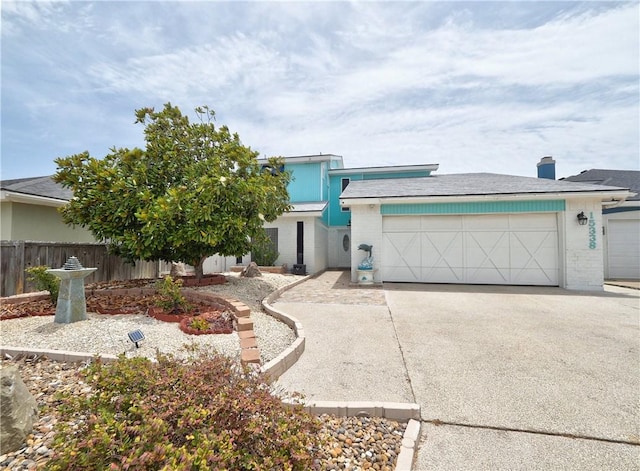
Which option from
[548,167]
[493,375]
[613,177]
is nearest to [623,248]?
[613,177]

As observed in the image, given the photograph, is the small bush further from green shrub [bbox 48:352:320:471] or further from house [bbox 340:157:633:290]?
house [bbox 340:157:633:290]

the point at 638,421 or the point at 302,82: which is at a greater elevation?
the point at 302,82

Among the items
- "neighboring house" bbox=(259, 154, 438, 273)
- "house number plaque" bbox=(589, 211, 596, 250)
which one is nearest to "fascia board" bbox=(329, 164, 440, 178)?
"neighboring house" bbox=(259, 154, 438, 273)

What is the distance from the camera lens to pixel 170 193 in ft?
19.8

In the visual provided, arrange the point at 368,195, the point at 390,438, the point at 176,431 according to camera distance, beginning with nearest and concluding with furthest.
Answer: the point at 176,431
the point at 390,438
the point at 368,195

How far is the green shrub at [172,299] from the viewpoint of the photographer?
5079 mm

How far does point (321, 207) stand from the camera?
14164 millimetres

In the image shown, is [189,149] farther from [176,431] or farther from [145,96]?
[176,431]

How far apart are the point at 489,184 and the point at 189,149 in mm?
10450

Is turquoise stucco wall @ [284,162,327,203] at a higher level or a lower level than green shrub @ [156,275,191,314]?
higher

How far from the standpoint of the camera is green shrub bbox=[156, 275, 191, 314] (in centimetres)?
508

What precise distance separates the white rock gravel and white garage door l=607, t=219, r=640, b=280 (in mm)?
15348

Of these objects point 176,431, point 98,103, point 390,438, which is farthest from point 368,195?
point 176,431

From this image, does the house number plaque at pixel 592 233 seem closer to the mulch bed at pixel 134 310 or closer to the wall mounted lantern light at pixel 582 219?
the wall mounted lantern light at pixel 582 219
